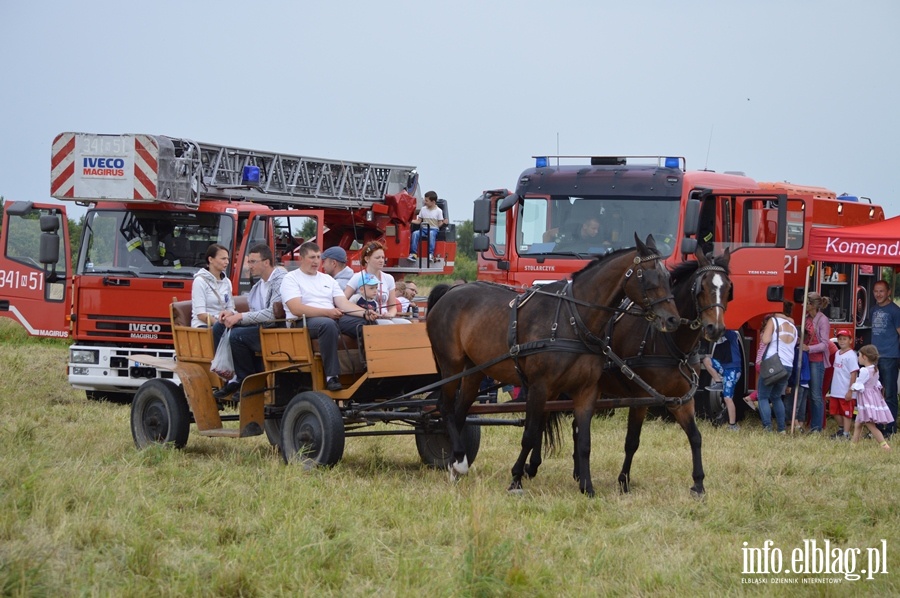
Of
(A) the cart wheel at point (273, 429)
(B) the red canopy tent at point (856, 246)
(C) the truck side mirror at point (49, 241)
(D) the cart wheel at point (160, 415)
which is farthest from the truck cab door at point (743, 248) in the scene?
(C) the truck side mirror at point (49, 241)

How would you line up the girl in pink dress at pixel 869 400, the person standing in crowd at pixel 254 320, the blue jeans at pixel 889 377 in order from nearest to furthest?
the person standing in crowd at pixel 254 320
the girl in pink dress at pixel 869 400
the blue jeans at pixel 889 377

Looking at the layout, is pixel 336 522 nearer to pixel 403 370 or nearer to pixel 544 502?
pixel 544 502

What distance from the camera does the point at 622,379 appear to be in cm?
897

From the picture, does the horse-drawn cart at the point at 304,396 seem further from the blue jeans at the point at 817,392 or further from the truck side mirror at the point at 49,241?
the blue jeans at the point at 817,392

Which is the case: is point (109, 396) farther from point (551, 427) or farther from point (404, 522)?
point (404, 522)

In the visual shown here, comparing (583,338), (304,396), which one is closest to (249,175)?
(304,396)

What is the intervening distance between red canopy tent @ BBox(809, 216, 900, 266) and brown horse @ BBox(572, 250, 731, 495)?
3.96m

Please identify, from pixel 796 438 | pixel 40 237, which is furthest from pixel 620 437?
pixel 40 237

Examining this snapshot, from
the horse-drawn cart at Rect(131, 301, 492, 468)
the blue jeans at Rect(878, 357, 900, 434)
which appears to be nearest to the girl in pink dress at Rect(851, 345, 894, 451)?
the blue jeans at Rect(878, 357, 900, 434)

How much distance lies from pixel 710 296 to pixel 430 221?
9588mm

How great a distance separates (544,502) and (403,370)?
181 centimetres

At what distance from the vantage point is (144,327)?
13.2m

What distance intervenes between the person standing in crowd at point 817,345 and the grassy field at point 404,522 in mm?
2163

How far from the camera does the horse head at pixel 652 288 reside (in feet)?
26.0
